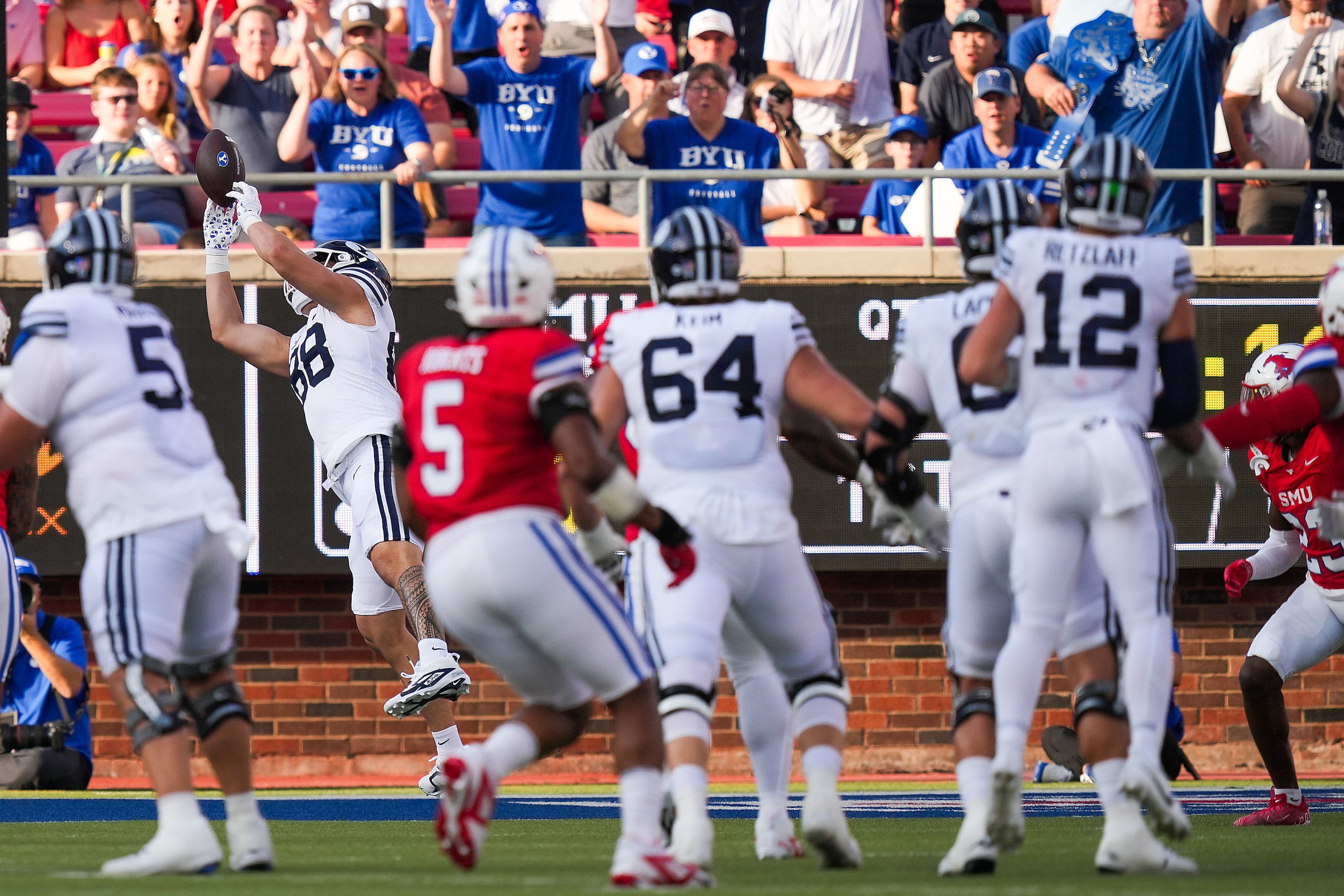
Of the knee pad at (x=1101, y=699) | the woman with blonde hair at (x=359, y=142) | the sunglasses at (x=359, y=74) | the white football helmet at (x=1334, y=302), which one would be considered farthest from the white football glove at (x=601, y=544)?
the sunglasses at (x=359, y=74)

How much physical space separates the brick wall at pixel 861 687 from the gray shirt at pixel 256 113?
2.66m

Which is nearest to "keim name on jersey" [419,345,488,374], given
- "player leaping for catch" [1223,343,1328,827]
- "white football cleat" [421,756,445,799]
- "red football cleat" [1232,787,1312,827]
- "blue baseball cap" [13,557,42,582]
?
"white football cleat" [421,756,445,799]

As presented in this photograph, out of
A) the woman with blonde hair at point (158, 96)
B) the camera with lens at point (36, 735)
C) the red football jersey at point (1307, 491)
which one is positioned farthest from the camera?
the woman with blonde hair at point (158, 96)

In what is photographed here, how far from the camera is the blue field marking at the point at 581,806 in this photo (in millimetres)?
8820

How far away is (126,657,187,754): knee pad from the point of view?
220 inches

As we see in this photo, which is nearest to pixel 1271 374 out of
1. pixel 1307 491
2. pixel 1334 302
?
pixel 1307 491

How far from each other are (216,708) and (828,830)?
177 cm

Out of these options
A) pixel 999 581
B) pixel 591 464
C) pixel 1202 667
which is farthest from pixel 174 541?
pixel 1202 667

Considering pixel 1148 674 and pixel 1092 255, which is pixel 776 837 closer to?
pixel 1148 674

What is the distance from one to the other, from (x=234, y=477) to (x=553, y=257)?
2190mm

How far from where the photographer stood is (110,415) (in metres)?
5.73

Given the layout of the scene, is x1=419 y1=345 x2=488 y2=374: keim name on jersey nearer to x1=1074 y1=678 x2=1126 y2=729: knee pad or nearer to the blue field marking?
x1=1074 y1=678 x2=1126 y2=729: knee pad

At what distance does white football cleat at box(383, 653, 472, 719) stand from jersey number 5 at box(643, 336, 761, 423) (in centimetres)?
309

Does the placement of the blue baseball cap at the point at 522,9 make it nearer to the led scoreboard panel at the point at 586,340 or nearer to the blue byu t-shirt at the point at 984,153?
the led scoreboard panel at the point at 586,340
